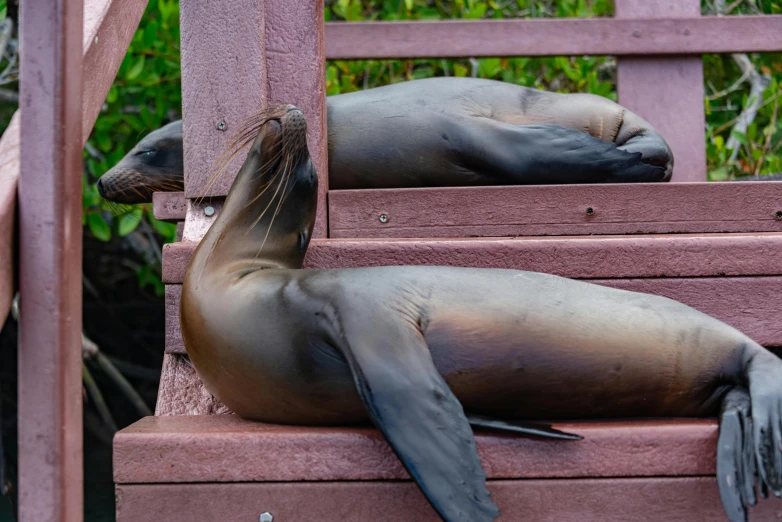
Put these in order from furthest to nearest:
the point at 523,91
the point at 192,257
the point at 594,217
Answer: the point at 523,91, the point at 594,217, the point at 192,257

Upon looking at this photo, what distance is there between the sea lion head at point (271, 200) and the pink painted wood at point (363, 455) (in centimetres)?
50

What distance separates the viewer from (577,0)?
4.83 m

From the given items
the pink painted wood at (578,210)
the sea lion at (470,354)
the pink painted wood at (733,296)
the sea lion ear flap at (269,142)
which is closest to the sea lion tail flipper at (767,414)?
the sea lion at (470,354)

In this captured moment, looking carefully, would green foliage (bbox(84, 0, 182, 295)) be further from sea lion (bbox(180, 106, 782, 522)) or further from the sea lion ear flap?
sea lion (bbox(180, 106, 782, 522))

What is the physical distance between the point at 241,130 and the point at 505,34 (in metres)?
2.09

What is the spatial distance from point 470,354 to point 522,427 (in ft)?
0.61

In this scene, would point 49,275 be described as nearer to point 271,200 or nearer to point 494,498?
point 271,200

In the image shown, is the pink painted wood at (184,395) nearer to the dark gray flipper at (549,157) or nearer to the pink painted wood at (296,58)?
the pink painted wood at (296,58)

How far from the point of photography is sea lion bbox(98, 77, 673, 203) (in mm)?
2676

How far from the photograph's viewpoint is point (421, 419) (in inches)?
58.9

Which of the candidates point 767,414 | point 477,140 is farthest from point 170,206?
point 767,414

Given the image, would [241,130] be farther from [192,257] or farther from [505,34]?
[505,34]

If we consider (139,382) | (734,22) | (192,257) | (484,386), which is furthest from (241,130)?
(139,382)

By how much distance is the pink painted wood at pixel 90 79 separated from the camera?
4.62 ft
